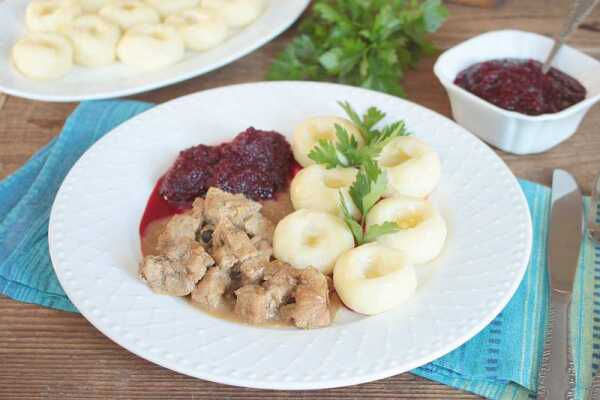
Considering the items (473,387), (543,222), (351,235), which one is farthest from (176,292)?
(543,222)

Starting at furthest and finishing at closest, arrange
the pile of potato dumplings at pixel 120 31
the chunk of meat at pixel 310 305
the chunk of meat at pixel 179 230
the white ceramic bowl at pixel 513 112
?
the pile of potato dumplings at pixel 120 31 → the white ceramic bowl at pixel 513 112 → the chunk of meat at pixel 179 230 → the chunk of meat at pixel 310 305

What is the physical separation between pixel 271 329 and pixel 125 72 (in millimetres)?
1635

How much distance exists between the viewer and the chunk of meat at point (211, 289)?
1.93 meters

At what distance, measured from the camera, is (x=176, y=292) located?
1.94m

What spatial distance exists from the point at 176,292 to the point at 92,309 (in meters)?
0.23

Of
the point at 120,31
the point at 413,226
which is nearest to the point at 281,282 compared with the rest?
the point at 413,226

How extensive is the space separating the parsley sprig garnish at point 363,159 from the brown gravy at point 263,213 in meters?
0.20

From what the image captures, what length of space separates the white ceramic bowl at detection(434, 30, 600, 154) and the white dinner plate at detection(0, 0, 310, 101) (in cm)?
A: 86

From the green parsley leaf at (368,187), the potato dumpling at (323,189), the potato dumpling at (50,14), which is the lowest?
the potato dumpling at (50,14)

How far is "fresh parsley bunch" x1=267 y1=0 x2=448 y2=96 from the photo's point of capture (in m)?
2.94

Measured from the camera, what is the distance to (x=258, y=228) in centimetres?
211

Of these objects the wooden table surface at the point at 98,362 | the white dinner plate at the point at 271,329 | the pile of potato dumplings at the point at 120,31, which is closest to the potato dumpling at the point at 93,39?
the pile of potato dumplings at the point at 120,31

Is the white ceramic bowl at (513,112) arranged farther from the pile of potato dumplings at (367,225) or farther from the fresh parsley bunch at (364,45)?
the pile of potato dumplings at (367,225)

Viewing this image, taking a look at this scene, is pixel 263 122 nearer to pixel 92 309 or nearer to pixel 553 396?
pixel 92 309
